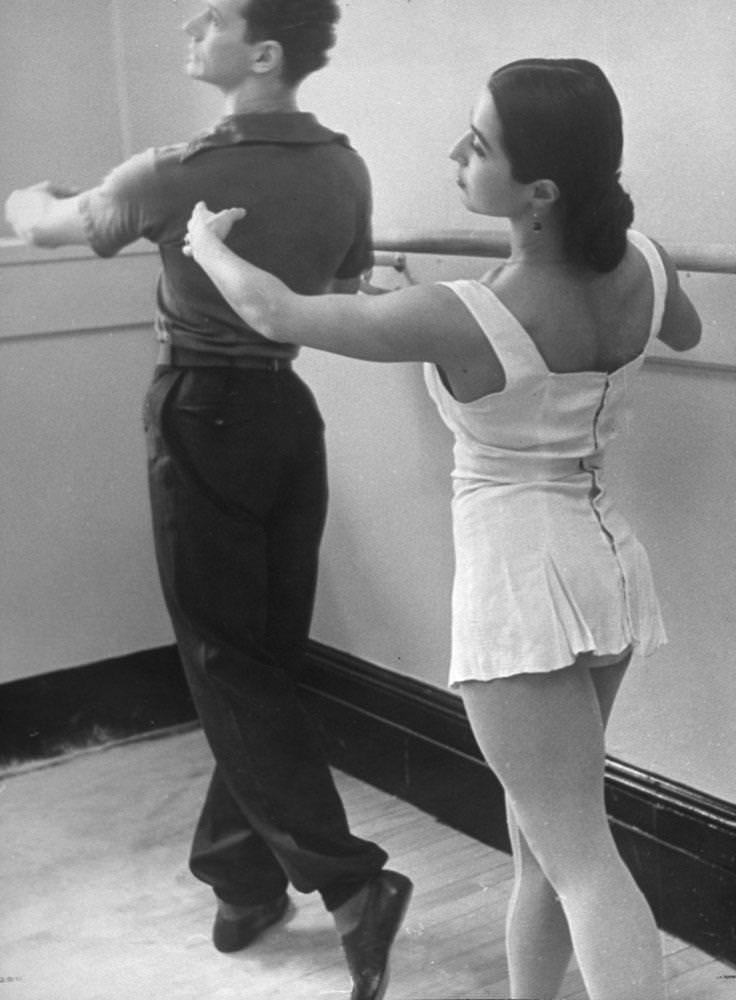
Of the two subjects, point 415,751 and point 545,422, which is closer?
point 545,422

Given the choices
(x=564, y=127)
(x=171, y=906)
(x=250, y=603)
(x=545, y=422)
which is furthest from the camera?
(x=171, y=906)

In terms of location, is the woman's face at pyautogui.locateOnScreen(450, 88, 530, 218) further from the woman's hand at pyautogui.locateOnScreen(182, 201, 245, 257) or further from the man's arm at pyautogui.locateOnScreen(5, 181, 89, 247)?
the man's arm at pyautogui.locateOnScreen(5, 181, 89, 247)

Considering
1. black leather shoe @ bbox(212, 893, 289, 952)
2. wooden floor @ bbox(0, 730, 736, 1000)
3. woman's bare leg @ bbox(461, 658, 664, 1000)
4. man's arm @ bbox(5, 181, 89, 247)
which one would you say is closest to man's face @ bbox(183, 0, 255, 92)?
man's arm @ bbox(5, 181, 89, 247)

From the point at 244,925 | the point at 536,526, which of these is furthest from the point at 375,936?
the point at 536,526

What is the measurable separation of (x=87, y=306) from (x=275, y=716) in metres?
0.41

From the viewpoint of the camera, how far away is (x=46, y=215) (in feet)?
4.16

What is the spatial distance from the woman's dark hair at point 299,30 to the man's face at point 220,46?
0.01m

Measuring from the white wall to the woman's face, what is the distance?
0.27 feet

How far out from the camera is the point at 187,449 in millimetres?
1412

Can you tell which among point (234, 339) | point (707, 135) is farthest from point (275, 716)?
point (707, 135)

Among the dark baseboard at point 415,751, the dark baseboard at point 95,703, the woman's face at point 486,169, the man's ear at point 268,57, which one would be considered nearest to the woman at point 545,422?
the woman's face at point 486,169

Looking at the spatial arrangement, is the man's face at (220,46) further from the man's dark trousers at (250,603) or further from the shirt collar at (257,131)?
the man's dark trousers at (250,603)

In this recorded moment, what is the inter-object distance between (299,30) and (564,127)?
0.21 metres

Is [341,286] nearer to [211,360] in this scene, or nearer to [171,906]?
[211,360]
